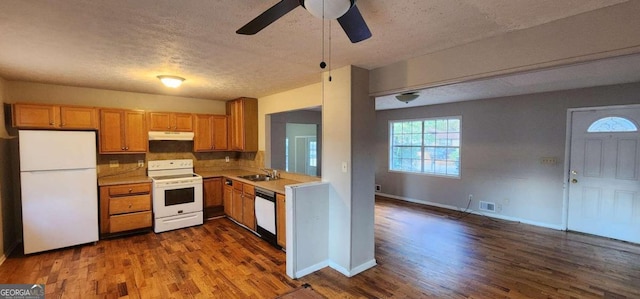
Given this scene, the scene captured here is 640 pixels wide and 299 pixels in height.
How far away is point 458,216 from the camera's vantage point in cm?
520

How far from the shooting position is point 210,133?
17.0ft

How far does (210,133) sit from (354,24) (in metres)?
4.35

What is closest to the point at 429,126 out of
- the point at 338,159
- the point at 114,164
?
the point at 338,159

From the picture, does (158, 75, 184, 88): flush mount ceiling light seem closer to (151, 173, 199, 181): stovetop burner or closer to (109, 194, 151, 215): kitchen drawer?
(151, 173, 199, 181): stovetop burner

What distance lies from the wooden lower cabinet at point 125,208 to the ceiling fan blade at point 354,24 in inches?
163

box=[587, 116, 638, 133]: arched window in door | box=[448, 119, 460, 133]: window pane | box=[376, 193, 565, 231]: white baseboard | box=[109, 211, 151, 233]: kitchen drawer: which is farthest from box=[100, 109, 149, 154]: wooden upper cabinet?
box=[587, 116, 638, 133]: arched window in door

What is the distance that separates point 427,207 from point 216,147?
465 cm

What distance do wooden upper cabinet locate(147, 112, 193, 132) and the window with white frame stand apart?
4.72 meters

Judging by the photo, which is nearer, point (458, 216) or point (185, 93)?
point (185, 93)

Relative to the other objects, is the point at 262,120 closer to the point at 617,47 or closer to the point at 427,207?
the point at 427,207

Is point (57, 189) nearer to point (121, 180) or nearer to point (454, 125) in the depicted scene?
point (121, 180)

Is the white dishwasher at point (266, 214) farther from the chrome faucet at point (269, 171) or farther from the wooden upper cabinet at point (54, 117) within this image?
the wooden upper cabinet at point (54, 117)

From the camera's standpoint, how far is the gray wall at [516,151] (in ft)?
14.5

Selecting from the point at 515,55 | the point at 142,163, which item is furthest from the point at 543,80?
the point at 142,163
